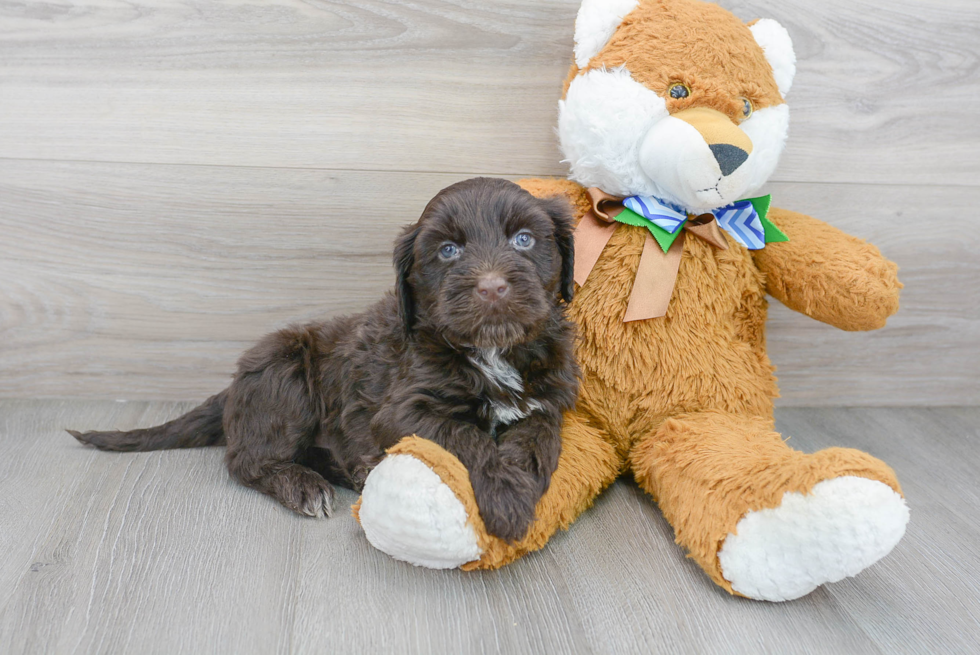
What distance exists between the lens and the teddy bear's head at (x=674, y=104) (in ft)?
5.47

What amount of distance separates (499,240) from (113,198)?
1.36 m

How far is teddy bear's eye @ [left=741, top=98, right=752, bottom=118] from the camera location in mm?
1750

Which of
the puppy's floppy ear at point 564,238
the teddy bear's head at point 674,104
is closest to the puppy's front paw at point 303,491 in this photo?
the puppy's floppy ear at point 564,238

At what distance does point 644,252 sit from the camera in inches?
71.2

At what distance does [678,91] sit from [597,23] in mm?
276

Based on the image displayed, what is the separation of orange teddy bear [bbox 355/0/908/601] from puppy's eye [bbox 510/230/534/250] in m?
0.29

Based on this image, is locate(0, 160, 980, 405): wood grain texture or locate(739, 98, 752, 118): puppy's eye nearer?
locate(739, 98, 752, 118): puppy's eye

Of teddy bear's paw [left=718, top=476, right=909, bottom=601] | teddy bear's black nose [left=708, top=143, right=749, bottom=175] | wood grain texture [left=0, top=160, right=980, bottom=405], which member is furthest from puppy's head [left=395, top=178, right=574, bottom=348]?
wood grain texture [left=0, top=160, right=980, bottom=405]

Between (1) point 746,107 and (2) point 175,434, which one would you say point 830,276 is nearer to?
(1) point 746,107

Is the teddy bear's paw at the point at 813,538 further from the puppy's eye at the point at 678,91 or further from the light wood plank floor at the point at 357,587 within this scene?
the puppy's eye at the point at 678,91

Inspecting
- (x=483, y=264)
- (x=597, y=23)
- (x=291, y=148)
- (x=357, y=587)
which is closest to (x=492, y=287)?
(x=483, y=264)

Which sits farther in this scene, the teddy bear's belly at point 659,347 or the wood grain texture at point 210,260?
the wood grain texture at point 210,260

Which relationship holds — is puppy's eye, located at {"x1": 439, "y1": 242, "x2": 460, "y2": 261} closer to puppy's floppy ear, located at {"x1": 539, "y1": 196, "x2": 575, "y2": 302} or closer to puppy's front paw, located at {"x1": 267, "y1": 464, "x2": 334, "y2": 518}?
puppy's floppy ear, located at {"x1": 539, "y1": 196, "x2": 575, "y2": 302}

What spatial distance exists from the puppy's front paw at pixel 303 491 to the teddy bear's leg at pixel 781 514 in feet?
2.75
